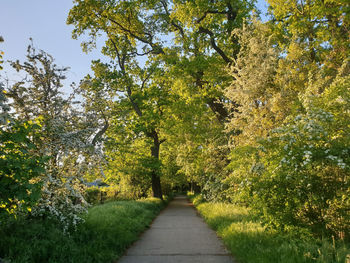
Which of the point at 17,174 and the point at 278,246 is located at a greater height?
the point at 17,174

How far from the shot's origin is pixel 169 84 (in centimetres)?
2161

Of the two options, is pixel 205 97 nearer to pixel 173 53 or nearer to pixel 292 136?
pixel 173 53

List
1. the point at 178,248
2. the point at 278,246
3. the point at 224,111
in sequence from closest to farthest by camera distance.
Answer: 1. the point at 278,246
2. the point at 178,248
3. the point at 224,111

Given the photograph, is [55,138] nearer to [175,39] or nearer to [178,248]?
[178,248]

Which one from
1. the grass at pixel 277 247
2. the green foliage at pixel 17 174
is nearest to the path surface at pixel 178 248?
the grass at pixel 277 247

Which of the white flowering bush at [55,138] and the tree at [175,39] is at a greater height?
the tree at [175,39]

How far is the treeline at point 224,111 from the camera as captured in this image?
17.8 ft

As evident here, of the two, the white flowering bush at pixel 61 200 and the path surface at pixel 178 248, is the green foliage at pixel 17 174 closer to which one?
the white flowering bush at pixel 61 200

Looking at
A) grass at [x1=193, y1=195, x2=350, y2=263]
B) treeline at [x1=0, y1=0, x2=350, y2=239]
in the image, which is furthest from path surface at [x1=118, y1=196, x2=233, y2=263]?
treeline at [x1=0, y1=0, x2=350, y2=239]

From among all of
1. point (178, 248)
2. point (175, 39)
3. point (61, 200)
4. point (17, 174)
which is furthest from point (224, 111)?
point (17, 174)

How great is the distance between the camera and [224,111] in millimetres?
16266

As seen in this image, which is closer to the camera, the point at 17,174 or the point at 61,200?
the point at 17,174

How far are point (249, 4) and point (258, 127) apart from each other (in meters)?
9.23

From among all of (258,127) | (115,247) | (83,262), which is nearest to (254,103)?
(258,127)
